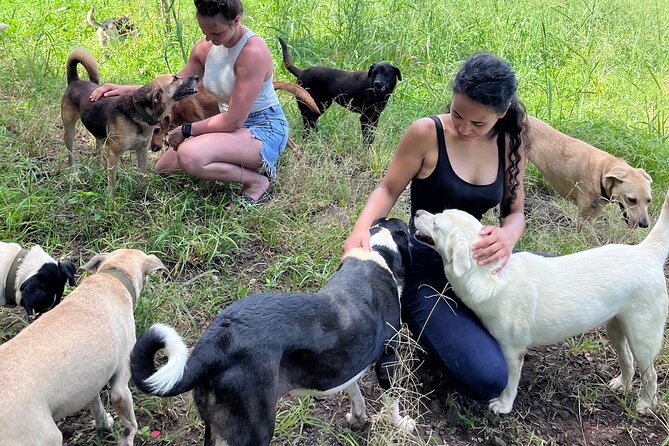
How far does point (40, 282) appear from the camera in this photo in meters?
2.78

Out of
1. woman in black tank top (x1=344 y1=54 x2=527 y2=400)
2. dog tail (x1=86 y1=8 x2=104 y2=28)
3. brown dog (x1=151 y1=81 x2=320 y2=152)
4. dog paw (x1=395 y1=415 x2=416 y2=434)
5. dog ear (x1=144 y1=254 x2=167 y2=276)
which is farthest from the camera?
dog tail (x1=86 y1=8 x2=104 y2=28)

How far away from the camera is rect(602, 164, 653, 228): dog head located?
4.56 m

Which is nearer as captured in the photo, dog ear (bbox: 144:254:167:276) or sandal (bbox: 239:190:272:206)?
dog ear (bbox: 144:254:167:276)

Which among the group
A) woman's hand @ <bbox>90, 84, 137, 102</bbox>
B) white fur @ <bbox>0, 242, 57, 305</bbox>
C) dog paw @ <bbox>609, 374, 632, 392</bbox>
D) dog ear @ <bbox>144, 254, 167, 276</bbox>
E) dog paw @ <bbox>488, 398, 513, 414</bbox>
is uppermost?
woman's hand @ <bbox>90, 84, 137, 102</bbox>

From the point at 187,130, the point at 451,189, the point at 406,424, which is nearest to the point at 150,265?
the point at 406,424

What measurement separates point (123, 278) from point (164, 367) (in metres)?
0.97

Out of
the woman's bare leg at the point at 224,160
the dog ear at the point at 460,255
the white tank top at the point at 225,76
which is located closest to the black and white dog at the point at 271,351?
the dog ear at the point at 460,255

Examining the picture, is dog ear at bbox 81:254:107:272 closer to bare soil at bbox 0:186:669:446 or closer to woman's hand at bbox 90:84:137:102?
bare soil at bbox 0:186:669:446

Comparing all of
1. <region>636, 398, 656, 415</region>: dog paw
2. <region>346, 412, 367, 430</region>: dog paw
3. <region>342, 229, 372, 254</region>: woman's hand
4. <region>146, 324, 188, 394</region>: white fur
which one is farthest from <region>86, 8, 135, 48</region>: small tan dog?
<region>636, 398, 656, 415</region>: dog paw

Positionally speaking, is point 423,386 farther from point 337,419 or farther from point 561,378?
point 561,378

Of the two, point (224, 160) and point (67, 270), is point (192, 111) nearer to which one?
point (224, 160)

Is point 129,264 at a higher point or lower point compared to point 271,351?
lower

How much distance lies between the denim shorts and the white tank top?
0.18 feet

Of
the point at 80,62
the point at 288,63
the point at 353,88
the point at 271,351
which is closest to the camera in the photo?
the point at 271,351
